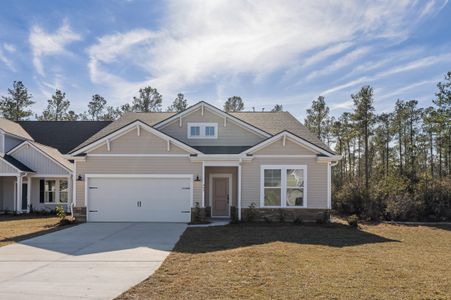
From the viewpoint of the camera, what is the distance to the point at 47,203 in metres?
22.3

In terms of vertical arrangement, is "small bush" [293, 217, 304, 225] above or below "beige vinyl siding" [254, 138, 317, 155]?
below

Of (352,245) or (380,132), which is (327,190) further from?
(380,132)

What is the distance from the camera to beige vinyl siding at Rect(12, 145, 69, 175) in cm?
Answer: 2188

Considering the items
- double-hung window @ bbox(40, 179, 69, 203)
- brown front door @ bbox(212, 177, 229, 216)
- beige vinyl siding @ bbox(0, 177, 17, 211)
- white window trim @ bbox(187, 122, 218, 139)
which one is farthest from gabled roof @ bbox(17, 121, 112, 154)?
brown front door @ bbox(212, 177, 229, 216)

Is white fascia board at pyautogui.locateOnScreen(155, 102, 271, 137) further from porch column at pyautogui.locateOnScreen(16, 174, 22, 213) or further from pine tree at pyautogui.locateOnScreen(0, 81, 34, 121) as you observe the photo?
pine tree at pyautogui.locateOnScreen(0, 81, 34, 121)

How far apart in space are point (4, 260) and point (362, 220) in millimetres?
14859

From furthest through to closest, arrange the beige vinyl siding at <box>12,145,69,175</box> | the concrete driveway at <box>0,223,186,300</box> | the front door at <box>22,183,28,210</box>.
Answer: the front door at <box>22,183,28,210</box> < the beige vinyl siding at <box>12,145,69,175</box> < the concrete driveway at <box>0,223,186,300</box>

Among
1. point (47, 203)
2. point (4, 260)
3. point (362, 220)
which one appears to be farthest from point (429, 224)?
point (47, 203)

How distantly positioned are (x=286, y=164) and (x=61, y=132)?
18.4 m

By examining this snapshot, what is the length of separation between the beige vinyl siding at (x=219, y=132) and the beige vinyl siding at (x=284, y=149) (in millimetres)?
2115

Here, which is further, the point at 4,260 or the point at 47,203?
the point at 47,203

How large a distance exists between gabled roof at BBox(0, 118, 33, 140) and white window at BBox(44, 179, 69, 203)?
408cm

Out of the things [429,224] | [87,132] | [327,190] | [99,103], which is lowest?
[429,224]

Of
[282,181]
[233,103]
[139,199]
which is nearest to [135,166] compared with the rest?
[139,199]
